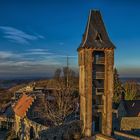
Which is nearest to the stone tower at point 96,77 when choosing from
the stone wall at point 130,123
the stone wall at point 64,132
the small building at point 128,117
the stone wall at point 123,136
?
the stone wall at point 64,132

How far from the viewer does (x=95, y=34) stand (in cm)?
3331

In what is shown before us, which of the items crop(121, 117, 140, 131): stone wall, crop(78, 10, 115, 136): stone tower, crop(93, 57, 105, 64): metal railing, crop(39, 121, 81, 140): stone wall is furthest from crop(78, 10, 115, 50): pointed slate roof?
crop(121, 117, 140, 131): stone wall

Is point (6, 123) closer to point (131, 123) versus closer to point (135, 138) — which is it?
point (131, 123)

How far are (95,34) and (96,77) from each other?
512 centimetres

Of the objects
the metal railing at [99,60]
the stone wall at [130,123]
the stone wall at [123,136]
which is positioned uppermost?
the metal railing at [99,60]

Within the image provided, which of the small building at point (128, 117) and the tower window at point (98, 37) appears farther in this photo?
the small building at point (128, 117)

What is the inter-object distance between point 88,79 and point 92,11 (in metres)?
8.44

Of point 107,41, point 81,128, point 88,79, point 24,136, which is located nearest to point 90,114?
point 81,128

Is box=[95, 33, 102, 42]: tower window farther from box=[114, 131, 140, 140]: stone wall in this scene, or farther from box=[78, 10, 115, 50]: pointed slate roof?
box=[114, 131, 140, 140]: stone wall

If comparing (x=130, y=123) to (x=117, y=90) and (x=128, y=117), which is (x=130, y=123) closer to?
(x=128, y=117)

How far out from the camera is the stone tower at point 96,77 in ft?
106

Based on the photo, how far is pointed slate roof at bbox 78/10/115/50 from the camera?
3262cm

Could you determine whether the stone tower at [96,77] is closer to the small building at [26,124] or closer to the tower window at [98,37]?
the tower window at [98,37]

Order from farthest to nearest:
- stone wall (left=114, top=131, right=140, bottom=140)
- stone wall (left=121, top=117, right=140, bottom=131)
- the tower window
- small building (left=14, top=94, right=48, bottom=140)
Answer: stone wall (left=121, top=117, right=140, bottom=131) < small building (left=14, top=94, right=48, bottom=140) < the tower window < stone wall (left=114, top=131, right=140, bottom=140)
